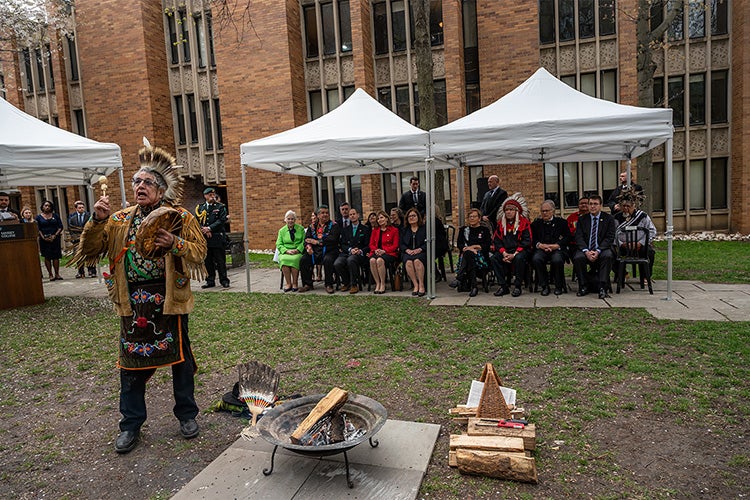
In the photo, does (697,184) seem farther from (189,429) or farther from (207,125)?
(207,125)

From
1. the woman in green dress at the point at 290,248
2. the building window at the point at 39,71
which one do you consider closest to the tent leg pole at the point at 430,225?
the woman in green dress at the point at 290,248

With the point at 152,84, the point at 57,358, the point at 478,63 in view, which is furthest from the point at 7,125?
the point at 478,63

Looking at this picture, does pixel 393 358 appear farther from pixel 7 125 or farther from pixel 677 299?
pixel 7 125

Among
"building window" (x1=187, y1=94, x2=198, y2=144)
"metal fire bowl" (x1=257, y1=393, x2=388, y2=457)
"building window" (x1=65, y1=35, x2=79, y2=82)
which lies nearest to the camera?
"metal fire bowl" (x1=257, y1=393, x2=388, y2=457)

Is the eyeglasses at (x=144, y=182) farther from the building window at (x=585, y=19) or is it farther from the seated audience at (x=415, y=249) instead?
the building window at (x=585, y=19)

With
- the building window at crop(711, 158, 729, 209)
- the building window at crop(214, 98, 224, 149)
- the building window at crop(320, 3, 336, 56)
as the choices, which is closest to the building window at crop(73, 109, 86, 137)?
the building window at crop(214, 98, 224, 149)

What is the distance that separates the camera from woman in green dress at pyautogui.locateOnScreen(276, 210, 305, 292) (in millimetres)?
9336

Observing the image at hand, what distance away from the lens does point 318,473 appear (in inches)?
117

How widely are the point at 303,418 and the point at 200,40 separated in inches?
744

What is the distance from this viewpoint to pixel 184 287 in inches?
131

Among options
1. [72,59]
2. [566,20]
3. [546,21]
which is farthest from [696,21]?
[72,59]

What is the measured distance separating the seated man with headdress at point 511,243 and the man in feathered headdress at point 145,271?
18.5 feet

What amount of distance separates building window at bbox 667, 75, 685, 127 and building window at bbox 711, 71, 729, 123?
0.89 m

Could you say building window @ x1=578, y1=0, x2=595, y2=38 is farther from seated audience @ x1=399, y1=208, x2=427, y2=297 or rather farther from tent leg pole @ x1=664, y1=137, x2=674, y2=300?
seated audience @ x1=399, y1=208, x2=427, y2=297
